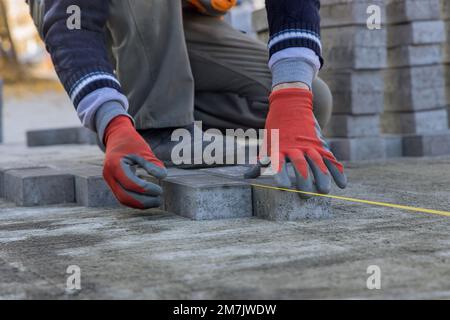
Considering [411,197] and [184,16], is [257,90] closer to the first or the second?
[184,16]

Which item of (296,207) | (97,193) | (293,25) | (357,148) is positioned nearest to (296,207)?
(296,207)

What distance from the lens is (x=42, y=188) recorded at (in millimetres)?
3043

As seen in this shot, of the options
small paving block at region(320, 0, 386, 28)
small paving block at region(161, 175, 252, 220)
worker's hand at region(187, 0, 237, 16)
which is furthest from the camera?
small paving block at region(320, 0, 386, 28)

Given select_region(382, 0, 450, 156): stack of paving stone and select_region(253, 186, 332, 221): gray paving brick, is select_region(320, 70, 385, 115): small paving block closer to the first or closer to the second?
select_region(382, 0, 450, 156): stack of paving stone

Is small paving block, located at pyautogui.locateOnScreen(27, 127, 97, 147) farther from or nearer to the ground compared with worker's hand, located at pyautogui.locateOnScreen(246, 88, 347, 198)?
farther from the ground

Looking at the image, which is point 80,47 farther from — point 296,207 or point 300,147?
point 296,207

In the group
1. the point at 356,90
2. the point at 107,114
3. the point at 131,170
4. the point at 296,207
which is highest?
the point at 356,90

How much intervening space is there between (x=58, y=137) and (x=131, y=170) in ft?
14.1

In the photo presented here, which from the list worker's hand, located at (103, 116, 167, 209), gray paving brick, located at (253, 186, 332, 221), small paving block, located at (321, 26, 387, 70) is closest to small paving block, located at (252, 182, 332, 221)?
gray paving brick, located at (253, 186, 332, 221)

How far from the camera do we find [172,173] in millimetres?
2799

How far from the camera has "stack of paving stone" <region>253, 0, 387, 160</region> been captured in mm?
4184

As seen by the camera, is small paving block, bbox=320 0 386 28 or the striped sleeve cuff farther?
small paving block, bbox=320 0 386 28

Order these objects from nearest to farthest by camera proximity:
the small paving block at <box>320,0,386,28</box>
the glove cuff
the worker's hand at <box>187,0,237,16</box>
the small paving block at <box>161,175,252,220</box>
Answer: the small paving block at <box>161,175,252,220</box>
the glove cuff
the worker's hand at <box>187,0,237,16</box>
the small paving block at <box>320,0,386,28</box>

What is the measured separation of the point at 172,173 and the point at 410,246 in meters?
1.10
